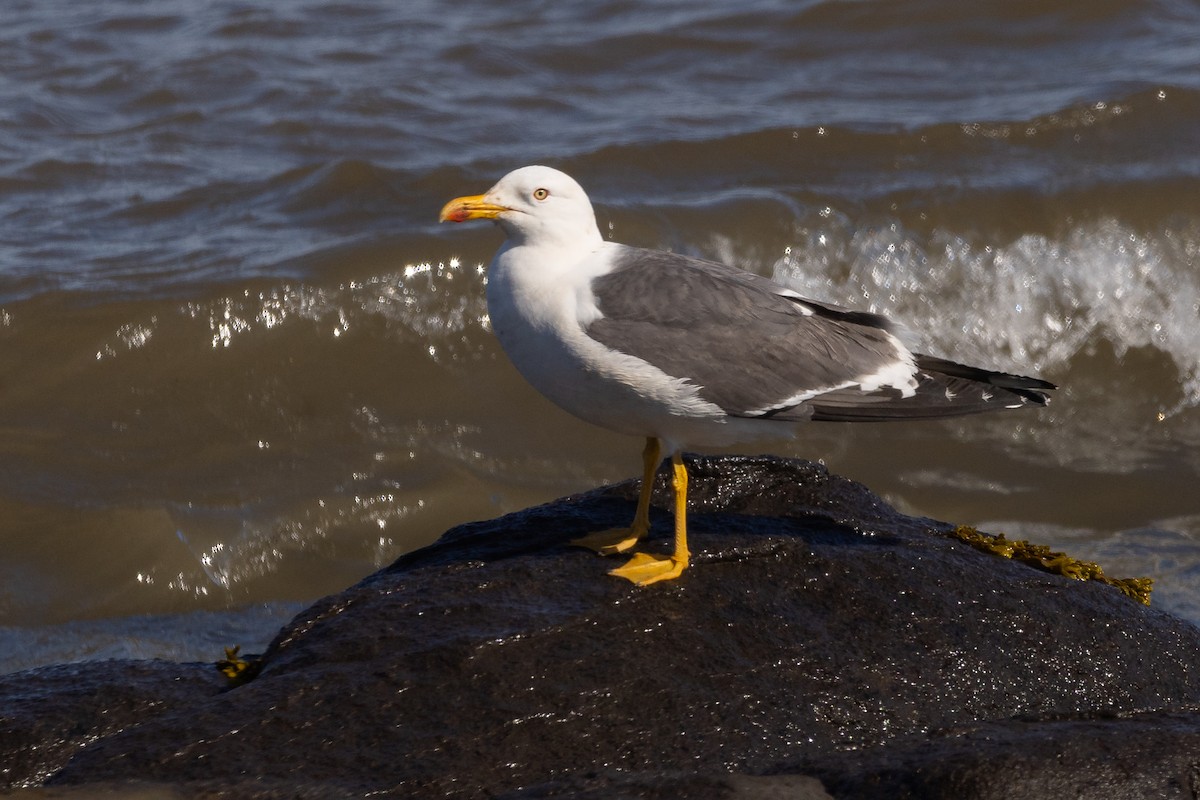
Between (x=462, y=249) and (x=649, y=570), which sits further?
(x=462, y=249)

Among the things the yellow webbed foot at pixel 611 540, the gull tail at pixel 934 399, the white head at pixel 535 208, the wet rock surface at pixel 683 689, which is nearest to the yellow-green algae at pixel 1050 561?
the wet rock surface at pixel 683 689

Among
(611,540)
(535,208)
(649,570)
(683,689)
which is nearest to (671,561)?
(649,570)

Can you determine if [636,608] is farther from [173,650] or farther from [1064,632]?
[173,650]

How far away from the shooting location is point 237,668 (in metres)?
4.09

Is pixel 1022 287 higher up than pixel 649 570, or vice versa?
pixel 1022 287

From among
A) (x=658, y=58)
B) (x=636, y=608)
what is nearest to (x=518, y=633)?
(x=636, y=608)

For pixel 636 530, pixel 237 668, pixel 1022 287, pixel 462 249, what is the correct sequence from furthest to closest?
pixel 1022 287, pixel 462 249, pixel 636 530, pixel 237 668

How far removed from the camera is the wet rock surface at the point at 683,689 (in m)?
3.43

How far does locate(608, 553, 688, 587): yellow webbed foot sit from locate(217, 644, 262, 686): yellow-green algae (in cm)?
111

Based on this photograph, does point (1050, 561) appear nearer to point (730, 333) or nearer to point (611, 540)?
point (730, 333)

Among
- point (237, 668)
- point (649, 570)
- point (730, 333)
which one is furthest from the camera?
point (730, 333)

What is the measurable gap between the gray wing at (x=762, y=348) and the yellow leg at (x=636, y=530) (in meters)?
0.44

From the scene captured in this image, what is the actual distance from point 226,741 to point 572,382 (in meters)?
1.53

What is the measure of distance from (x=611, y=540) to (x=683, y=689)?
93 cm
